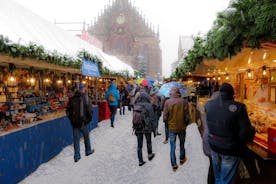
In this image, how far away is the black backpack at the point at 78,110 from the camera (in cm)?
672

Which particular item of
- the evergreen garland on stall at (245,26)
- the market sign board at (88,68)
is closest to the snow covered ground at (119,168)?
the market sign board at (88,68)

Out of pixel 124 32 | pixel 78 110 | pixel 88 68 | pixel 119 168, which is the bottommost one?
pixel 119 168

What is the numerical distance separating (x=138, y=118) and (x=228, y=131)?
9.97ft

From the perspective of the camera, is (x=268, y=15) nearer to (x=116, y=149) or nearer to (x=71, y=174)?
(x=71, y=174)

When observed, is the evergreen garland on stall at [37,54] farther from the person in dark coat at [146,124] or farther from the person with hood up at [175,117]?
the person with hood up at [175,117]

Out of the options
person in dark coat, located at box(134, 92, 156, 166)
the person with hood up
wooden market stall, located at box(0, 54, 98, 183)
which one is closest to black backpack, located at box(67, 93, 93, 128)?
wooden market stall, located at box(0, 54, 98, 183)

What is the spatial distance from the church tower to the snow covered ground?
2066 inches

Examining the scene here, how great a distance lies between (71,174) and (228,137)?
3.56 m

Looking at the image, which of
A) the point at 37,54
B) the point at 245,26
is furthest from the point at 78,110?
the point at 245,26

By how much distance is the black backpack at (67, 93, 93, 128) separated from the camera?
6723mm

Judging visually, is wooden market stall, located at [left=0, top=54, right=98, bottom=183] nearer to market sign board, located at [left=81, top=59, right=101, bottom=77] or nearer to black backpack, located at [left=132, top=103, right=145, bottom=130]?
market sign board, located at [left=81, top=59, right=101, bottom=77]

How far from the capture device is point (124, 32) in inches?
2384

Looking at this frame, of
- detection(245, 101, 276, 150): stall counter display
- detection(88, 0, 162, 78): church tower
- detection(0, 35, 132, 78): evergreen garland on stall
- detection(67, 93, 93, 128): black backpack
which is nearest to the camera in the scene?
detection(245, 101, 276, 150): stall counter display

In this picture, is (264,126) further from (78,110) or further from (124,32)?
(124,32)
